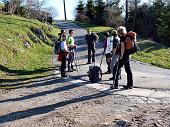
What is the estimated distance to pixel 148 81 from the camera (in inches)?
614

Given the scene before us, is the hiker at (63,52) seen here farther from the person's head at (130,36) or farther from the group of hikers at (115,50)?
the person's head at (130,36)

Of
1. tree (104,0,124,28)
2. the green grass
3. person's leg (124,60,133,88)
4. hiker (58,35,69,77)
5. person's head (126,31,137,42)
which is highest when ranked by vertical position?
tree (104,0,124,28)

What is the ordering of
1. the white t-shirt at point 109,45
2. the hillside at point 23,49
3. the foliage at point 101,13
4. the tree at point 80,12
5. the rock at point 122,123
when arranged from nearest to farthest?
1. the rock at point 122,123
2. the white t-shirt at point 109,45
3. the hillside at point 23,49
4. the foliage at point 101,13
5. the tree at point 80,12

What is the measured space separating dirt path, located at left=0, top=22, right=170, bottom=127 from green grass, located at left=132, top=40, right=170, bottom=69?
10.1 m

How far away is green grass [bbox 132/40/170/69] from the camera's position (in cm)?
2525

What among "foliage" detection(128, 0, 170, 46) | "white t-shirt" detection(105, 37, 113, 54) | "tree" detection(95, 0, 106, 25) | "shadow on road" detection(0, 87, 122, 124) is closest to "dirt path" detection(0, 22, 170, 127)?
"shadow on road" detection(0, 87, 122, 124)

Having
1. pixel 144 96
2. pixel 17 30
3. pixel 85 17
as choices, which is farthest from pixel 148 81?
pixel 85 17

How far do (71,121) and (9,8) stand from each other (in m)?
26.4

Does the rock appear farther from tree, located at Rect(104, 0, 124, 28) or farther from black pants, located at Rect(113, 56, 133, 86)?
tree, located at Rect(104, 0, 124, 28)

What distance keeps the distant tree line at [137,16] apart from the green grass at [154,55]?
16.7 feet

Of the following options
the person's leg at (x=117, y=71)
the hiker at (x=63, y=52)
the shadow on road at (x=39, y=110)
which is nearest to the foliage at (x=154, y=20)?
the hiker at (x=63, y=52)

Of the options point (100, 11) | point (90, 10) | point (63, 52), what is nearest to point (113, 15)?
point (100, 11)

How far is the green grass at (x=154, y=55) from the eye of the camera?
82.8 ft

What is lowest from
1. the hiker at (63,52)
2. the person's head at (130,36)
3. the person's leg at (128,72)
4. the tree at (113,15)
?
the person's leg at (128,72)
